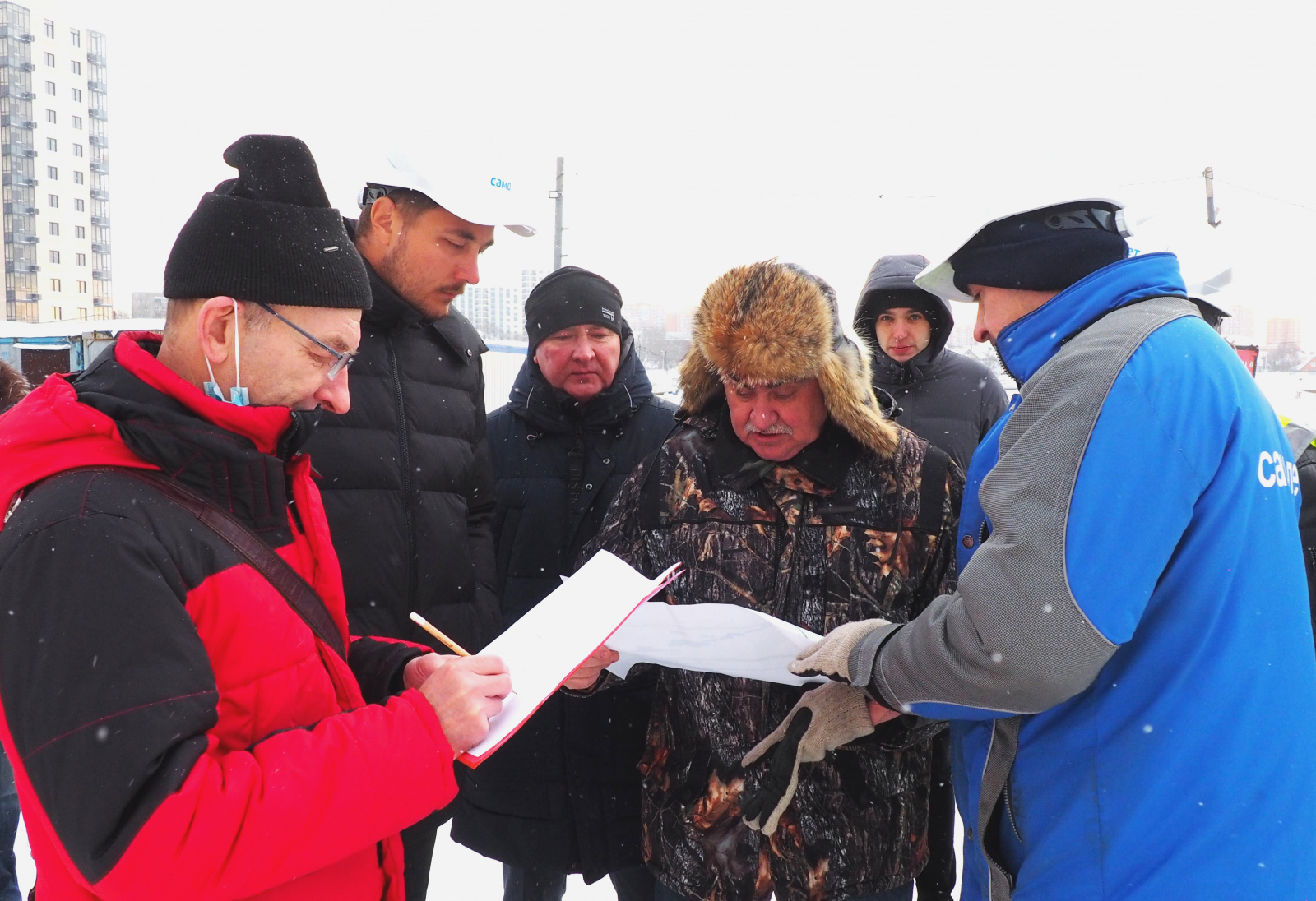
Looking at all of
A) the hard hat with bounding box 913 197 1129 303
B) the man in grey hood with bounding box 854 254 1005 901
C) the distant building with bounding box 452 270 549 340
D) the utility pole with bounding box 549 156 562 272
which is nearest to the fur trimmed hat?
the hard hat with bounding box 913 197 1129 303

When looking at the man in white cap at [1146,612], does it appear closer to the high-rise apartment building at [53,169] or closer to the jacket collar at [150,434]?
the jacket collar at [150,434]

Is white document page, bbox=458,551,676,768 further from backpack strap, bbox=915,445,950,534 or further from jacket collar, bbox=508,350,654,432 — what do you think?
jacket collar, bbox=508,350,654,432

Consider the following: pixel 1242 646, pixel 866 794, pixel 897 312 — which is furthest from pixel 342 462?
pixel 897 312

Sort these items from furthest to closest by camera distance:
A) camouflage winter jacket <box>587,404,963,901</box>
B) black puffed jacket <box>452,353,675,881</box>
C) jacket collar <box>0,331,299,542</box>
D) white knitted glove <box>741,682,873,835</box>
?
1. black puffed jacket <box>452,353,675,881</box>
2. camouflage winter jacket <box>587,404,963,901</box>
3. white knitted glove <box>741,682,873,835</box>
4. jacket collar <box>0,331,299,542</box>

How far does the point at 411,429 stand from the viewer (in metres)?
2.35

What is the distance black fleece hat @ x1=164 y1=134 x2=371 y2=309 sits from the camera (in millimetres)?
1342

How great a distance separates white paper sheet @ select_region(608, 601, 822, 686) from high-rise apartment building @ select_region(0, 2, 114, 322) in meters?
65.5

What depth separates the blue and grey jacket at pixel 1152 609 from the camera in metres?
1.25

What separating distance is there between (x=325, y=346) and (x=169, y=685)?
1.93 feet

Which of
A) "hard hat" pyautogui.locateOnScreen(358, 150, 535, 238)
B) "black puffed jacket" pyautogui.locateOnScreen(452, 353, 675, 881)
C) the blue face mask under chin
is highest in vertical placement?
"hard hat" pyautogui.locateOnScreen(358, 150, 535, 238)

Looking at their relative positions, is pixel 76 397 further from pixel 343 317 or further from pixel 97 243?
pixel 97 243

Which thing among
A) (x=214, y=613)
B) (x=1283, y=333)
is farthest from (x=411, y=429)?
(x=1283, y=333)

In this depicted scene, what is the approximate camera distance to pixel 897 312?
403cm

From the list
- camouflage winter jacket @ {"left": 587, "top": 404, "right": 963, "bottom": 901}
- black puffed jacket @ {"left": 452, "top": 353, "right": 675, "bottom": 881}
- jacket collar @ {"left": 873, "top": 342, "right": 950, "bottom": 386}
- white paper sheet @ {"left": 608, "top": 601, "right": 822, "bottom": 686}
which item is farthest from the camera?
jacket collar @ {"left": 873, "top": 342, "right": 950, "bottom": 386}
